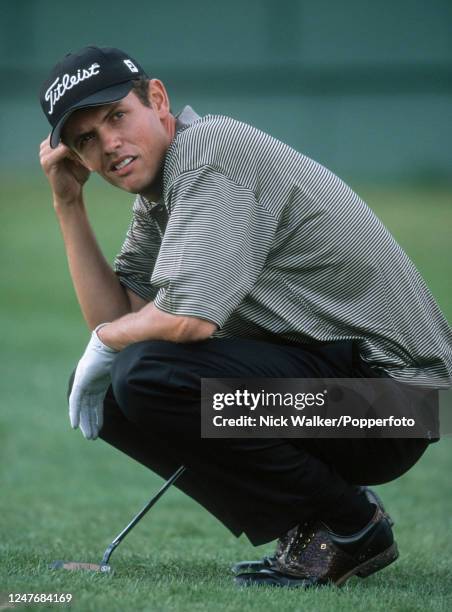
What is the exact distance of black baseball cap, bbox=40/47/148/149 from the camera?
3223 millimetres

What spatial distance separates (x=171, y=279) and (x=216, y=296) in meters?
0.12

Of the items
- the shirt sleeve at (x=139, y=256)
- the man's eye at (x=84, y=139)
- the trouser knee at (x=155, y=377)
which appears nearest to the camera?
the trouser knee at (x=155, y=377)

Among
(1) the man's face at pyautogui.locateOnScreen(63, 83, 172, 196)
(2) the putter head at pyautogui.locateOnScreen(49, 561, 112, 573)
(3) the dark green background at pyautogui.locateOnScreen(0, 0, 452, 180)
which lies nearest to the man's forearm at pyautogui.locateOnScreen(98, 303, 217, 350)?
(1) the man's face at pyautogui.locateOnScreen(63, 83, 172, 196)

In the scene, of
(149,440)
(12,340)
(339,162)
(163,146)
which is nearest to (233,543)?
(149,440)

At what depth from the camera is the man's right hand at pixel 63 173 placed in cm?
369

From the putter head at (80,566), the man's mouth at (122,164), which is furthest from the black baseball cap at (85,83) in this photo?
the putter head at (80,566)

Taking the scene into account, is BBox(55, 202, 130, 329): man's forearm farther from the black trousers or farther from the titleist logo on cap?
the titleist logo on cap

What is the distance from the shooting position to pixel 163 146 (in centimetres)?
331

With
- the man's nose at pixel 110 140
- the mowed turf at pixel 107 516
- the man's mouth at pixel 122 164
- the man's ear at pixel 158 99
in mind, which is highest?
the man's ear at pixel 158 99

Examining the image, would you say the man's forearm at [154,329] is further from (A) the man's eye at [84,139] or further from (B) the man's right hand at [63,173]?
(B) the man's right hand at [63,173]

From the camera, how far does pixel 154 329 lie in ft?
10.2

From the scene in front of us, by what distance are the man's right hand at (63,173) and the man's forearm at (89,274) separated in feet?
0.11

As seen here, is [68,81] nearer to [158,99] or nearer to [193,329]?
[158,99]

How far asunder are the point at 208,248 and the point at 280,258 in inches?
11.3
